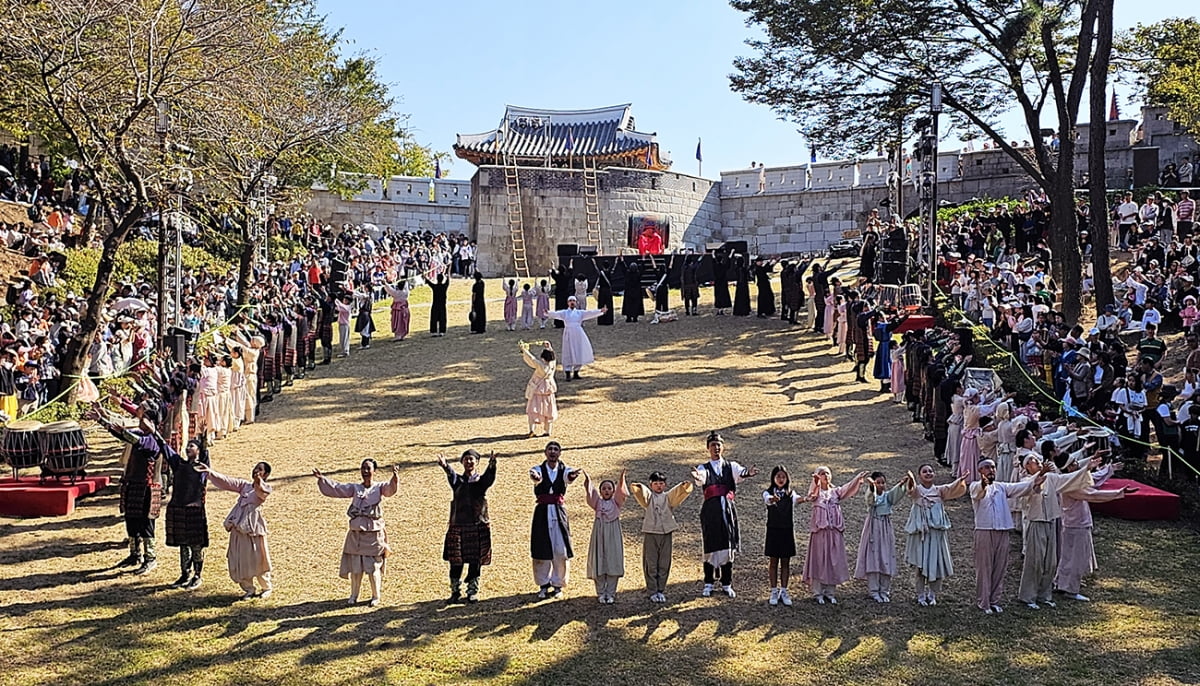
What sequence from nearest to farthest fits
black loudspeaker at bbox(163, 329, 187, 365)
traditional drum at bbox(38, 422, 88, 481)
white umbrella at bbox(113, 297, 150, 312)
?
traditional drum at bbox(38, 422, 88, 481)
black loudspeaker at bbox(163, 329, 187, 365)
white umbrella at bbox(113, 297, 150, 312)

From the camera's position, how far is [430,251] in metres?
34.9

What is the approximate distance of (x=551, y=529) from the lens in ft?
33.6

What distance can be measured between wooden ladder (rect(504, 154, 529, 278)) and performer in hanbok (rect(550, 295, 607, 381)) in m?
18.4

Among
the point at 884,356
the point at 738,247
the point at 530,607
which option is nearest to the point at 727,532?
the point at 530,607

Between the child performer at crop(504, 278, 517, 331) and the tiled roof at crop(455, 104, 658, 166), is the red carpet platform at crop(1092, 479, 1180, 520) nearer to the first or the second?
the child performer at crop(504, 278, 517, 331)

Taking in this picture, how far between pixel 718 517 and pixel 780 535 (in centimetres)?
54

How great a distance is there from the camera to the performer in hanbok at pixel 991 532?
9914mm

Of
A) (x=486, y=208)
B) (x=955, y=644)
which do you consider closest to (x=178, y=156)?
(x=955, y=644)

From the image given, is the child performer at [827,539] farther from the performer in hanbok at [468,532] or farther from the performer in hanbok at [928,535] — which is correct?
the performer in hanbok at [468,532]

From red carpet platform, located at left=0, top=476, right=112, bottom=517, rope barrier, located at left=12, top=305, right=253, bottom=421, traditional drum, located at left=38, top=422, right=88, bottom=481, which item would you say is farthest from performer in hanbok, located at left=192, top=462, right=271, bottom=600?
rope barrier, located at left=12, top=305, right=253, bottom=421

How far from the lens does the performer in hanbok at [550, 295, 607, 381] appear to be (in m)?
19.2

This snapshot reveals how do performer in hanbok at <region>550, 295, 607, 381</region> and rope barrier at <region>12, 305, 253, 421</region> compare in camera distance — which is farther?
performer in hanbok at <region>550, 295, 607, 381</region>

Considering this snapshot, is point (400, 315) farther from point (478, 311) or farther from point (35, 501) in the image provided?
point (35, 501)

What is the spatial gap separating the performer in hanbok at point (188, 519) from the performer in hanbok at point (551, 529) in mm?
2910
